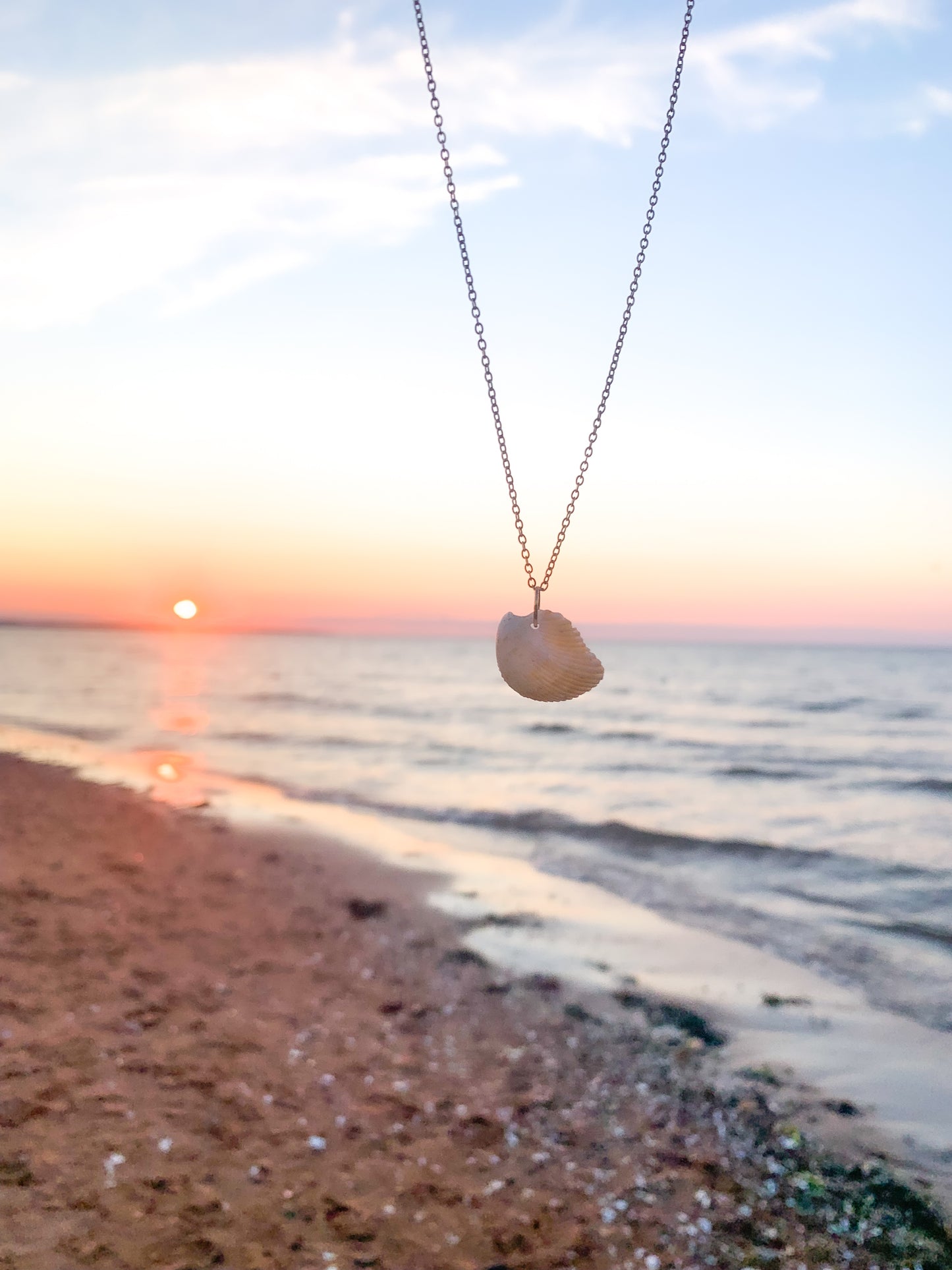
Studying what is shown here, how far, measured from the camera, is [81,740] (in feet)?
68.2

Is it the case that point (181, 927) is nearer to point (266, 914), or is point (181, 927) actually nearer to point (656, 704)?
point (266, 914)

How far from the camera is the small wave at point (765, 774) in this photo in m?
18.6

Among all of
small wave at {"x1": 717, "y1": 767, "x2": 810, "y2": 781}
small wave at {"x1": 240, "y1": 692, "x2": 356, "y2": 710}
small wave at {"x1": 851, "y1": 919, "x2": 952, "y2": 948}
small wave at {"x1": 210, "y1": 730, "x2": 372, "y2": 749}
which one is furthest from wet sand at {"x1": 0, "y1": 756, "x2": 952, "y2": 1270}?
small wave at {"x1": 240, "y1": 692, "x2": 356, "y2": 710}

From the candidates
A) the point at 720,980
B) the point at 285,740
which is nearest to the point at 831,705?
the point at 285,740

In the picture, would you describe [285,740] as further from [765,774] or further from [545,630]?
[545,630]

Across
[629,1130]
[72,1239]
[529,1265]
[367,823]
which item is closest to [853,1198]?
[629,1130]

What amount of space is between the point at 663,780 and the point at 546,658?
14636mm

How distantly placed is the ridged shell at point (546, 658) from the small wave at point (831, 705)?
34266 mm

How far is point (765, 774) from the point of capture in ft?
62.8

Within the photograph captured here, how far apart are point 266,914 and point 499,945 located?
6.86ft

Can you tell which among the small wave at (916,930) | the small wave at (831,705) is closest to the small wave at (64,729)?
the small wave at (916,930)

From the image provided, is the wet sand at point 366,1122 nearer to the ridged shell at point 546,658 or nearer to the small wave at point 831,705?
the ridged shell at point 546,658

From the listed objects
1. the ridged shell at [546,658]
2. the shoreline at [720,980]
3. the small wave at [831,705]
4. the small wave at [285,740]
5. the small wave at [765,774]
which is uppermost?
the ridged shell at [546,658]

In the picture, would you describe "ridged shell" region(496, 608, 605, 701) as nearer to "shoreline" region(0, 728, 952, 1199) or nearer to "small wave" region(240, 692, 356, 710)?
"shoreline" region(0, 728, 952, 1199)
